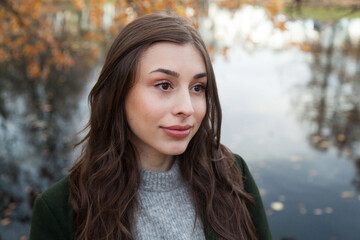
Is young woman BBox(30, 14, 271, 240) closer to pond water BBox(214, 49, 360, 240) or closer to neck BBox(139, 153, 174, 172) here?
neck BBox(139, 153, 174, 172)

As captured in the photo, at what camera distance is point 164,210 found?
1.51m

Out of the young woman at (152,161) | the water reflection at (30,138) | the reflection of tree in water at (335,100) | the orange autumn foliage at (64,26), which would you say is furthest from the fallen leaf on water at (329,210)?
the water reflection at (30,138)

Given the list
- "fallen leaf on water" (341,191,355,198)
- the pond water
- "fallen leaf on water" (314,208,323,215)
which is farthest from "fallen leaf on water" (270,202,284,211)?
"fallen leaf on water" (341,191,355,198)

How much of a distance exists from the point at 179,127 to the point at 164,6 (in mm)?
3238

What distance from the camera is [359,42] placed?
16797 millimetres

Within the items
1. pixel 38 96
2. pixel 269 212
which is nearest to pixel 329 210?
pixel 269 212

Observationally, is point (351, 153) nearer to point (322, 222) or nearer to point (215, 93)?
point (322, 222)

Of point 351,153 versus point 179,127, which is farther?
point 351,153

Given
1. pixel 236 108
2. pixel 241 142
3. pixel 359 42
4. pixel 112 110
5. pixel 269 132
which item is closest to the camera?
pixel 112 110

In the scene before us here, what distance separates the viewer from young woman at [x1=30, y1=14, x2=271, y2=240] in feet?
4.44

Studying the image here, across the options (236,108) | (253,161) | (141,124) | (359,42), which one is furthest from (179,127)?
(359,42)

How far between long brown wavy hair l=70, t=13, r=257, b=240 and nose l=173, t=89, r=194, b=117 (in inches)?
6.0

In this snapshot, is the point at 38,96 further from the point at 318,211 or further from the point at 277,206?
the point at 318,211

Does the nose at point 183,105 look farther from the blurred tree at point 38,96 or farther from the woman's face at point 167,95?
the blurred tree at point 38,96
